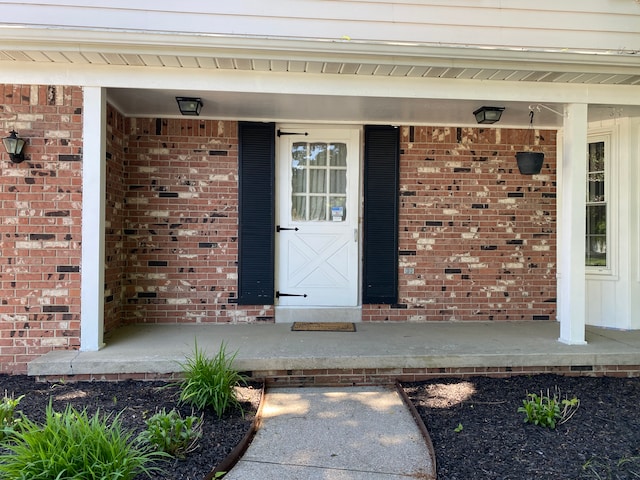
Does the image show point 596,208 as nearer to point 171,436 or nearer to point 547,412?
point 547,412

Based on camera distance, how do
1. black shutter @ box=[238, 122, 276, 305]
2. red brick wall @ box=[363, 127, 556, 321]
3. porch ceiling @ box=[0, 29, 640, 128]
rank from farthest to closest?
1. red brick wall @ box=[363, 127, 556, 321]
2. black shutter @ box=[238, 122, 276, 305]
3. porch ceiling @ box=[0, 29, 640, 128]

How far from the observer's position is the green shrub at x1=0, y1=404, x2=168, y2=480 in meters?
2.04

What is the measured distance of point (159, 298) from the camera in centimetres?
511

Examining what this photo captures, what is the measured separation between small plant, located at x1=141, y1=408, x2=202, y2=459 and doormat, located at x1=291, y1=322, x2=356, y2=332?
2.23 metres

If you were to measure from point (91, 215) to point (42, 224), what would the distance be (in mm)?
508

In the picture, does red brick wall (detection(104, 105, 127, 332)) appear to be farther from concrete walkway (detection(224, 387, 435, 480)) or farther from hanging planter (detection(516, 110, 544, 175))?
hanging planter (detection(516, 110, 544, 175))

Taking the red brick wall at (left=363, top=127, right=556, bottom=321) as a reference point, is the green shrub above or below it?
below

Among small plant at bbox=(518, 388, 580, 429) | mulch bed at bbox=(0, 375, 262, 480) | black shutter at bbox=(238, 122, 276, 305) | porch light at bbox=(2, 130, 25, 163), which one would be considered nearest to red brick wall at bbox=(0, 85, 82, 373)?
porch light at bbox=(2, 130, 25, 163)

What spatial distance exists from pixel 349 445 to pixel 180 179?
3.62 metres

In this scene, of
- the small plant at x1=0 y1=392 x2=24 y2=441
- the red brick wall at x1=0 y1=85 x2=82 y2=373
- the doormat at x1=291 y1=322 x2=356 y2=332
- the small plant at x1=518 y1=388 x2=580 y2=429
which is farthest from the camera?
the doormat at x1=291 y1=322 x2=356 y2=332

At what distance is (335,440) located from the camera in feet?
9.66

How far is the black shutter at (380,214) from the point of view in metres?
5.24

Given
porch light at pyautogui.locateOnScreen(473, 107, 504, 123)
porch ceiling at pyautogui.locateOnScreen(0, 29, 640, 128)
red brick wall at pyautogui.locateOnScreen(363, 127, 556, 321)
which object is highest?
porch ceiling at pyautogui.locateOnScreen(0, 29, 640, 128)

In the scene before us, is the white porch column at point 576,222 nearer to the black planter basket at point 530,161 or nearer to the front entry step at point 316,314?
the black planter basket at point 530,161
